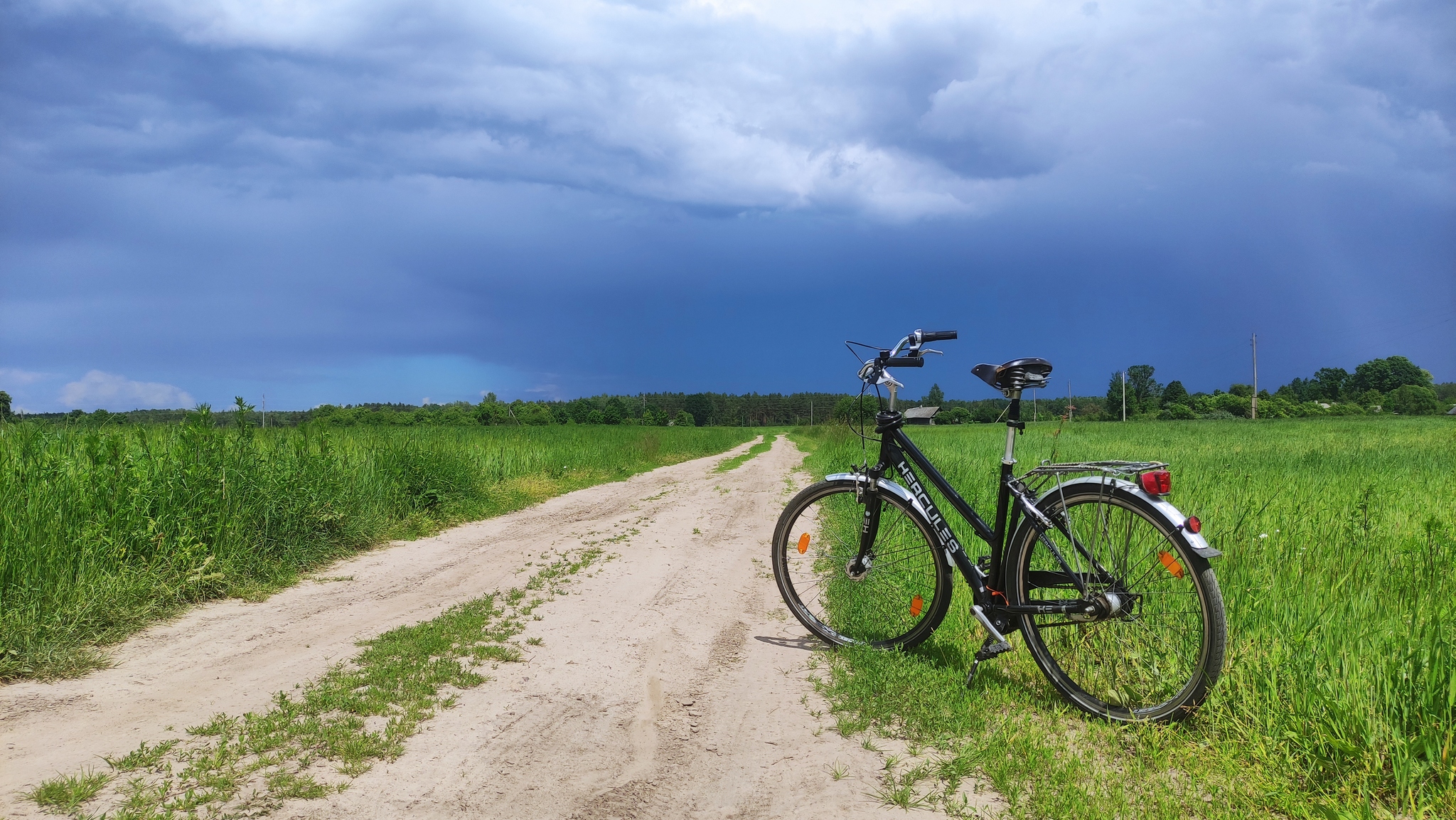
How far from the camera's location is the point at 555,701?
3.69m

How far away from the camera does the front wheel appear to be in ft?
10.0

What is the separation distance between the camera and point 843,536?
500cm

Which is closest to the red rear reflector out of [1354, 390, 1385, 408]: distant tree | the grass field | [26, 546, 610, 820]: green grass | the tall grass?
the grass field

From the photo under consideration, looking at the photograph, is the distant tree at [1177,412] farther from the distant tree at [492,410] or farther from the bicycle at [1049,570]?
the bicycle at [1049,570]

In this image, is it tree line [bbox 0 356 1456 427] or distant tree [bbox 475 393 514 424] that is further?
distant tree [bbox 475 393 514 424]

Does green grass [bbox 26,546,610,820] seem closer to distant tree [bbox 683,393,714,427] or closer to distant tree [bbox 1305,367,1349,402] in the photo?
distant tree [bbox 683,393,714,427]

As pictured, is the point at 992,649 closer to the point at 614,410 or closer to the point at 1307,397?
the point at 614,410

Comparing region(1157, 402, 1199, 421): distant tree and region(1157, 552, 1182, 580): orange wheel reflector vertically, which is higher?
region(1157, 402, 1199, 421): distant tree

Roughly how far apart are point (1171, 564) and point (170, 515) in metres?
7.50

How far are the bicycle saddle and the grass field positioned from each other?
154cm

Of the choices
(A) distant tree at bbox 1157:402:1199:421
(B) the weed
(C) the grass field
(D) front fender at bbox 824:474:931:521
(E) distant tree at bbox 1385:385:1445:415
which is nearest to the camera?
(C) the grass field

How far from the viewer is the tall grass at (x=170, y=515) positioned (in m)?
4.77

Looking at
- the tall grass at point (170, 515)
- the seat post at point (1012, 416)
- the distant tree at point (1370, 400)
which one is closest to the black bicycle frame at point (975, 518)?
the seat post at point (1012, 416)

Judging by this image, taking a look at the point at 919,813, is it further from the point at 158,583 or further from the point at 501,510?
the point at 501,510
